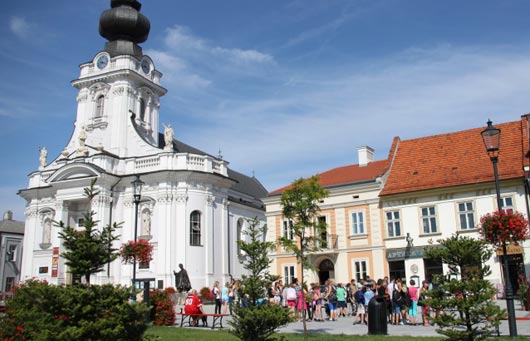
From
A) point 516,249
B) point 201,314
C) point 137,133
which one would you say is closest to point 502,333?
point 201,314

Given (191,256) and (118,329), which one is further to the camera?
(191,256)

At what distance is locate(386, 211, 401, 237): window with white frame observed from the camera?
30.4 m

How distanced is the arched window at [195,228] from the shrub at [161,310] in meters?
19.0

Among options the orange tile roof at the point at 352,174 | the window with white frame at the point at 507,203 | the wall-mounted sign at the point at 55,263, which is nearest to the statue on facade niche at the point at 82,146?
the wall-mounted sign at the point at 55,263

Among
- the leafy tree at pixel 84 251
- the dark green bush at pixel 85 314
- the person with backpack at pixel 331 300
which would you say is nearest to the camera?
the dark green bush at pixel 85 314

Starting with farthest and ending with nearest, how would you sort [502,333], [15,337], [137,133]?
[137,133]
[502,333]
[15,337]

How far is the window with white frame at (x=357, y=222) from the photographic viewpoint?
104 ft

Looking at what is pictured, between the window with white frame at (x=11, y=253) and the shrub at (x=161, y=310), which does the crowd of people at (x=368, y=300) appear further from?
the window with white frame at (x=11, y=253)

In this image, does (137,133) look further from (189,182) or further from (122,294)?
(122,294)

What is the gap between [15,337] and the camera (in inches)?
428

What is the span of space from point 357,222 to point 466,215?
6419 mm

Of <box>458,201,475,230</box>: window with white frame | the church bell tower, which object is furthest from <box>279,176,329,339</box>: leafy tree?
the church bell tower

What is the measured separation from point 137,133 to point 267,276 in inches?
1320

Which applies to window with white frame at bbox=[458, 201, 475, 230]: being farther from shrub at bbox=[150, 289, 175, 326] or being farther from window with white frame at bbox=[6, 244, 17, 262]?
window with white frame at bbox=[6, 244, 17, 262]
